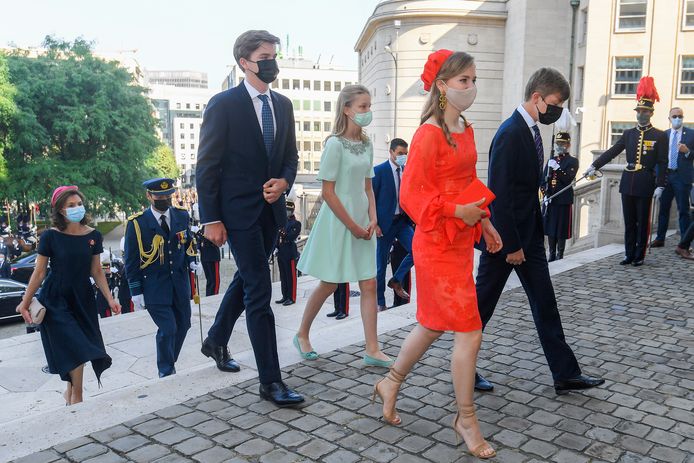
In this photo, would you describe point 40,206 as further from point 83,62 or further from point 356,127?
point 356,127

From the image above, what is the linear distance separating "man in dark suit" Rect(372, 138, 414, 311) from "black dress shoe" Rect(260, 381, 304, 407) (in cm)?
383

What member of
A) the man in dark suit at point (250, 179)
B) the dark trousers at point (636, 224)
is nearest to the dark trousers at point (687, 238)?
the dark trousers at point (636, 224)

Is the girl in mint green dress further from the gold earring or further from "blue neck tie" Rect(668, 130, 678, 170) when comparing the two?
"blue neck tie" Rect(668, 130, 678, 170)

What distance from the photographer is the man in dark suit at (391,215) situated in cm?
798

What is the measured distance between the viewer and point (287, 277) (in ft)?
32.2

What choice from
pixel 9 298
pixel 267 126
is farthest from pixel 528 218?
pixel 9 298

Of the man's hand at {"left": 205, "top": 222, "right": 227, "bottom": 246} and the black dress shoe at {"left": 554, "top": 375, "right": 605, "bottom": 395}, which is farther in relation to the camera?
the black dress shoe at {"left": 554, "top": 375, "right": 605, "bottom": 395}

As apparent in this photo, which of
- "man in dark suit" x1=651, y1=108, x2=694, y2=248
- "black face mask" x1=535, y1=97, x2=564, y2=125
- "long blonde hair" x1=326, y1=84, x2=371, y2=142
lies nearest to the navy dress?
"long blonde hair" x1=326, y1=84, x2=371, y2=142

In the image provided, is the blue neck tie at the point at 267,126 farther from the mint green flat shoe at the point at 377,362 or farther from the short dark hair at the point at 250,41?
the mint green flat shoe at the point at 377,362

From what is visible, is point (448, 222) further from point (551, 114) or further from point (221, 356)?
point (221, 356)

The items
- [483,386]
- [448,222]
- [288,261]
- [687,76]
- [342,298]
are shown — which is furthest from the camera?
[687,76]

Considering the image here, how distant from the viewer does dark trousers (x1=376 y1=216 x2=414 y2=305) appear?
26.5 ft

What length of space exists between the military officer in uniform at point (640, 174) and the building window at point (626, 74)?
3012cm

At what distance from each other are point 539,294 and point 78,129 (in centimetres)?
3587
